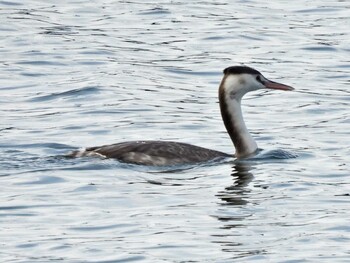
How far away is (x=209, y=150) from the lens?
1794cm

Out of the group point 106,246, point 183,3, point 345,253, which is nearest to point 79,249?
point 106,246

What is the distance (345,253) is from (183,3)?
1684 centimetres

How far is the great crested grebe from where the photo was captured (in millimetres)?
17594

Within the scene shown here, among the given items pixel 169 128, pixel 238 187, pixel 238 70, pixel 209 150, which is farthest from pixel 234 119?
pixel 238 187

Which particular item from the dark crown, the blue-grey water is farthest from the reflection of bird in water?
the dark crown

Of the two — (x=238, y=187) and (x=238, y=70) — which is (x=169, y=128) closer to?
(x=238, y=70)

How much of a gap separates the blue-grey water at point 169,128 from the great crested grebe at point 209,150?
13cm

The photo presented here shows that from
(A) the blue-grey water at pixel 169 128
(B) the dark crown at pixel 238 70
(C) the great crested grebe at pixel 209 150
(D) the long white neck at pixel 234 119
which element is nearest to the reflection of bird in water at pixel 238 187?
(A) the blue-grey water at pixel 169 128

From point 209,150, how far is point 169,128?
2.24m

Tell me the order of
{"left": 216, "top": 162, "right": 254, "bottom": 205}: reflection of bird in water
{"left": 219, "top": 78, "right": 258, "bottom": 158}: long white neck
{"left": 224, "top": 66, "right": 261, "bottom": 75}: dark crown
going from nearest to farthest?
{"left": 216, "top": 162, "right": 254, "bottom": 205}: reflection of bird in water
{"left": 224, "top": 66, "right": 261, "bottom": 75}: dark crown
{"left": 219, "top": 78, "right": 258, "bottom": 158}: long white neck

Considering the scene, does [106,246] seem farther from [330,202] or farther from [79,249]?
[330,202]

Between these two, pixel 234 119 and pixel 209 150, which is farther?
pixel 234 119

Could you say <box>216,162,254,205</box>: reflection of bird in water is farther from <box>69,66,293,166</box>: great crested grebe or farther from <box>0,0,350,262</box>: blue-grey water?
<box>69,66,293,166</box>: great crested grebe

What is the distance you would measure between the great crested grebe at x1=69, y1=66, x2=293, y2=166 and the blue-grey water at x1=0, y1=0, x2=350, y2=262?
13cm
